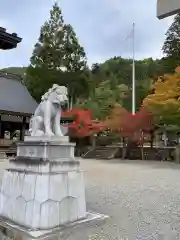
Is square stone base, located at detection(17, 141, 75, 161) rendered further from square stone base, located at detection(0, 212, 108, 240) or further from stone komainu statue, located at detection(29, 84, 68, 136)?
square stone base, located at detection(0, 212, 108, 240)

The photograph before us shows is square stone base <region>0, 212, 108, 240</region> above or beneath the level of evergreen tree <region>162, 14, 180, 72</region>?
beneath

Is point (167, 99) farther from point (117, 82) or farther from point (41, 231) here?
point (117, 82)

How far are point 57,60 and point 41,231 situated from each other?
91.7 feet

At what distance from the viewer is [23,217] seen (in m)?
4.36

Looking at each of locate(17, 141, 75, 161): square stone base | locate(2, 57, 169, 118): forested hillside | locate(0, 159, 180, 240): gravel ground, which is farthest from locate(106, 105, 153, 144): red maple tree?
locate(17, 141, 75, 161): square stone base

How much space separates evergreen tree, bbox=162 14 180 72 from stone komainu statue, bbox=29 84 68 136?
2137 centimetres

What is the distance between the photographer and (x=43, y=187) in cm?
423

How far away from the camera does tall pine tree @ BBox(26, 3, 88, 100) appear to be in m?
30.0

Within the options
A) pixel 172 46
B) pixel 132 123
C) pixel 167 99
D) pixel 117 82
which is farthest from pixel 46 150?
pixel 117 82

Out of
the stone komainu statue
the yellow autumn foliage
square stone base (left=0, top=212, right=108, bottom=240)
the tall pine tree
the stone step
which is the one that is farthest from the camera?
the tall pine tree

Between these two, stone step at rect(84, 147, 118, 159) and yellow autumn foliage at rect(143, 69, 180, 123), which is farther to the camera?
stone step at rect(84, 147, 118, 159)

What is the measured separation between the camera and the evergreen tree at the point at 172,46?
25.0m

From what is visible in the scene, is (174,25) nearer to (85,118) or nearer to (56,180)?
(85,118)

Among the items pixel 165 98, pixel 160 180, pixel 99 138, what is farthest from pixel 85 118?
pixel 160 180
